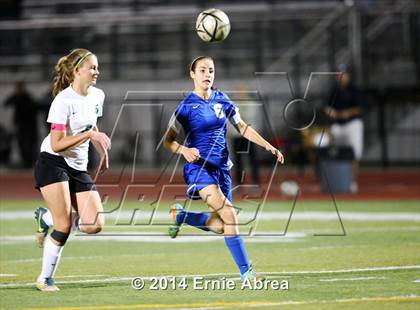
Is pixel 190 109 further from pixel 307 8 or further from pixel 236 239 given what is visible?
pixel 307 8

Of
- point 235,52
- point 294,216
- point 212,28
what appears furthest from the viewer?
point 235,52

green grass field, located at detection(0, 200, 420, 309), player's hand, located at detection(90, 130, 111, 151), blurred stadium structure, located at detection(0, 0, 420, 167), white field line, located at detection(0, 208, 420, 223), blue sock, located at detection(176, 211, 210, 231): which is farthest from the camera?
blurred stadium structure, located at detection(0, 0, 420, 167)

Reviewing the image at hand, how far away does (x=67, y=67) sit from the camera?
8.86 metres

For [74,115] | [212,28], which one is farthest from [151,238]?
[74,115]

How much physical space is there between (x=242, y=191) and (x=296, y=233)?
20.8 ft

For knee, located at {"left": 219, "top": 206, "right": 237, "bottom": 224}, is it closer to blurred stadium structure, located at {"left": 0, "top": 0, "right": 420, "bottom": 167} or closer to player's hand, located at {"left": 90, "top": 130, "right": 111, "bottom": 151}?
player's hand, located at {"left": 90, "top": 130, "right": 111, "bottom": 151}

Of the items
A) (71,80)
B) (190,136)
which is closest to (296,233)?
(190,136)

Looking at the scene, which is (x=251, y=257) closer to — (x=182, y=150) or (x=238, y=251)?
(x=238, y=251)

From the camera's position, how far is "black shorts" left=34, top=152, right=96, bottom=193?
8.74 m

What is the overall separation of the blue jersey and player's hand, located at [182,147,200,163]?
8.4 inches

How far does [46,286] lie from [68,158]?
1102 millimetres

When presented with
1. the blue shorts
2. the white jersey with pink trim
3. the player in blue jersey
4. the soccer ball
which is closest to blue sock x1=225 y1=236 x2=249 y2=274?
the player in blue jersey

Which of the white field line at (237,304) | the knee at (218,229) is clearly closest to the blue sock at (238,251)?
the knee at (218,229)

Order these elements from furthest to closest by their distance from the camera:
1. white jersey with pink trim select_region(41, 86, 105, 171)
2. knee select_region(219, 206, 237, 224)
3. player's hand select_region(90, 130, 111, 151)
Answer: knee select_region(219, 206, 237, 224), white jersey with pink trim select_region(41, 86, 105, 171), player's hand select_region(90, 130, 111, 151)
